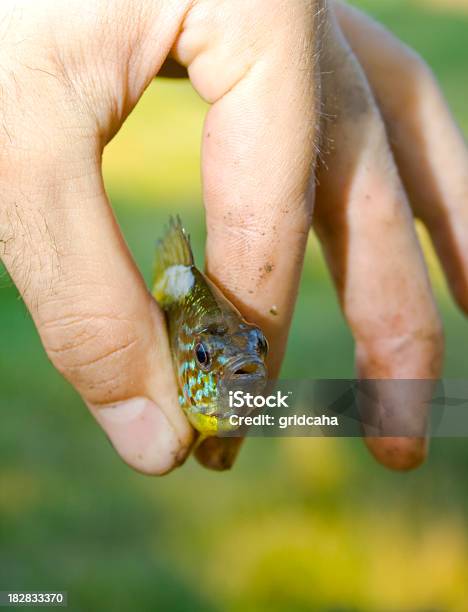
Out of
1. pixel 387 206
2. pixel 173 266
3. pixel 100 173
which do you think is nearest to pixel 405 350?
pixel 387 206

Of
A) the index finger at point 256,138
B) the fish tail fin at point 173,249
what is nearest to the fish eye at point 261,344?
the index finger at point 256,138

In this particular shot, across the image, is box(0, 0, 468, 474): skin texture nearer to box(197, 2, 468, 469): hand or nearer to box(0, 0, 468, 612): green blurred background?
box(197, 2, 468, 469): hand

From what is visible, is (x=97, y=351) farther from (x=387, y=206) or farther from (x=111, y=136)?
(x=387, y=206)

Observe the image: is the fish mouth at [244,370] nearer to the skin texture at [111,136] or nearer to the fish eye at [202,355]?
the fish eye at [202,355]

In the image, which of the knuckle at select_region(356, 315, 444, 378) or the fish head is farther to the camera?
the knuckle at select_region(356, 315, 444, 378)

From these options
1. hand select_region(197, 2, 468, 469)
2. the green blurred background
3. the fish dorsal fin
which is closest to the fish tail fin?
the fish dorsal fin
